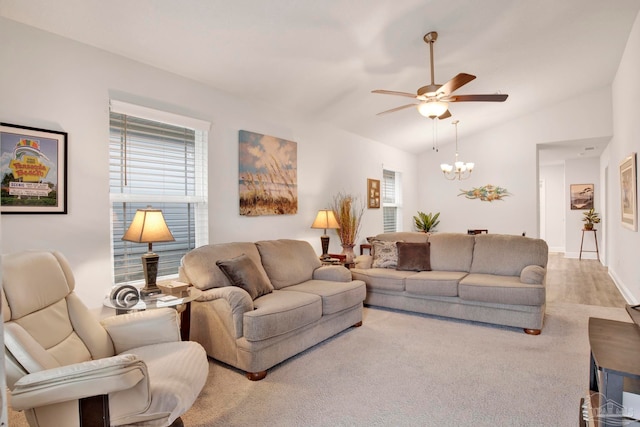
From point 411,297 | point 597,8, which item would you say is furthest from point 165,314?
point 597,8

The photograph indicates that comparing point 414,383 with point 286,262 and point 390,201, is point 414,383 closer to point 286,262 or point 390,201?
point 286,262

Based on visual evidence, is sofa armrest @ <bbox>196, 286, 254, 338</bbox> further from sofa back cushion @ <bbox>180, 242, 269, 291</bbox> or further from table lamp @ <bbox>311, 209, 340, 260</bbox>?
table lamp @ <bbox>311, 209, 340, 260</bbox>

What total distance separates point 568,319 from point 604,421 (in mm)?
2925

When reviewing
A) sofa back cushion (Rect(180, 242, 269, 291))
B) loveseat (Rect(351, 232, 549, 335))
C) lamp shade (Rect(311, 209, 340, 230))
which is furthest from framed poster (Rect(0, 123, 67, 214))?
loveseat (Rect(351, 232, 549, 335))

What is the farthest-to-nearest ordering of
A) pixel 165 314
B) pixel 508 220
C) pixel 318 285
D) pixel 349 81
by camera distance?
pixel 508 220
pixel 349 81
pixel 318 285
pixel 165 314

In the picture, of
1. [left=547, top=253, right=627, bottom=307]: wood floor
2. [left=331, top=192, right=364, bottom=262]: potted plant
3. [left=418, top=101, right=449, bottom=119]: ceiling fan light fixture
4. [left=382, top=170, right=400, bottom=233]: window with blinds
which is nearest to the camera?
[left=418, top=101, right=449, bottom=119]: ceiling fan light fixture

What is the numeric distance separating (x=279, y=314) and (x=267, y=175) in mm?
1956

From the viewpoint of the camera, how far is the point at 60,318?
6.42 feet

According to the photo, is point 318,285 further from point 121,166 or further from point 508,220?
point 508,220

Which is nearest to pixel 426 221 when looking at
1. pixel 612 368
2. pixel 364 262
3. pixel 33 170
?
pixel 364 262

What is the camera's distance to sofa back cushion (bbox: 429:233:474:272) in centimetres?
436

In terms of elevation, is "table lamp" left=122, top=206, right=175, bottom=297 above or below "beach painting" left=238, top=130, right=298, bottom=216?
below

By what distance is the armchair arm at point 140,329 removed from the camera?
2.13 meters

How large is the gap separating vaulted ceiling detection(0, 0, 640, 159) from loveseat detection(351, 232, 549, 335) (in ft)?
6.81
